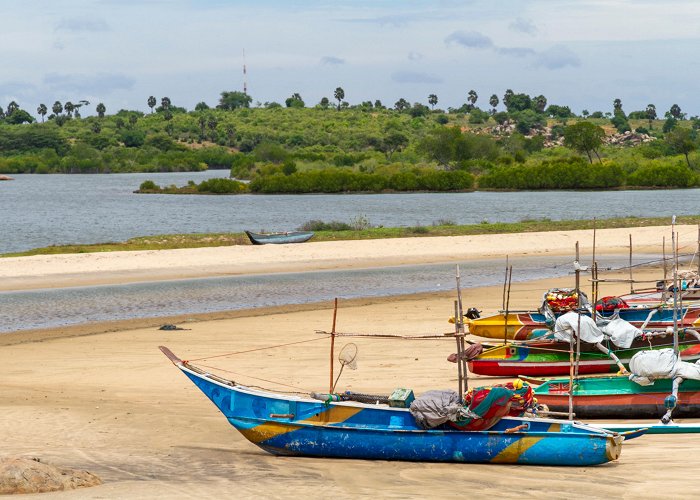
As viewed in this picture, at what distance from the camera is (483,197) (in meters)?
84.8

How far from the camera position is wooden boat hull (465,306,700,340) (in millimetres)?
19703

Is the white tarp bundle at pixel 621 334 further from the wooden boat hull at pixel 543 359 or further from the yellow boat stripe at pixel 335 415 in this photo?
the yellow boat stripe at pixel 335 415

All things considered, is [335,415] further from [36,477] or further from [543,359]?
[543,359]

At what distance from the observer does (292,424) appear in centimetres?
1339

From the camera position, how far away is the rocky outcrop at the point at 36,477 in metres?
12.1

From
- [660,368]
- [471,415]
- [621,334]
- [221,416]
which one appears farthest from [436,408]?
[621,334]

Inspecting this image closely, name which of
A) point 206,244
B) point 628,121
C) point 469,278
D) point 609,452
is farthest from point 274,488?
point 628,121

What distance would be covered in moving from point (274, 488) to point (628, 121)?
189 meters

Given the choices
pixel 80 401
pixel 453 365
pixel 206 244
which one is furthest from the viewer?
pixel 206 244

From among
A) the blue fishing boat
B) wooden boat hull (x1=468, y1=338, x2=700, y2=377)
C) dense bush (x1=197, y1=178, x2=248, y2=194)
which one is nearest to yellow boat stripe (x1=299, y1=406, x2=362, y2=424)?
the blue fishing boat

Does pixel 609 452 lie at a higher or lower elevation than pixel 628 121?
lower

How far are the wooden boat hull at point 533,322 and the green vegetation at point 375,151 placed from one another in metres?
68.2

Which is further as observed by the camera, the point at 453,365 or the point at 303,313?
the point at 303,313

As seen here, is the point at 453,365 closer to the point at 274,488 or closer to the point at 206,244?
the point at 274,488
